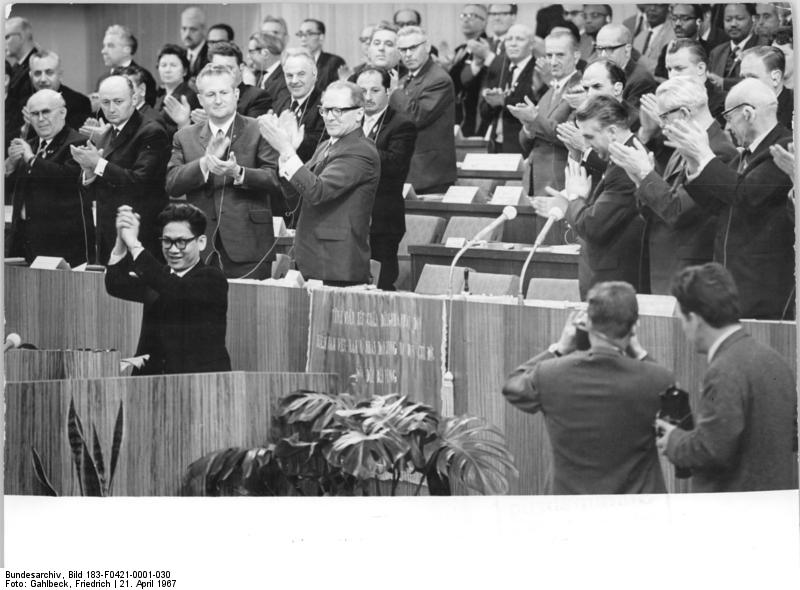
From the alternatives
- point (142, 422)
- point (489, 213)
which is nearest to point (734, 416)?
point (489, 213)

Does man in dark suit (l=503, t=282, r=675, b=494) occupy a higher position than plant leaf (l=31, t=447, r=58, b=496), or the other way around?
man in dark suit (l=503, t=282, r=675, b=494)

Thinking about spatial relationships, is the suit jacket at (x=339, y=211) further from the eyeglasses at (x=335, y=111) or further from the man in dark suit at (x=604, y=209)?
the man in dark suit at (x=604, y=209)

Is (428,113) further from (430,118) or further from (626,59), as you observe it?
(626,59)

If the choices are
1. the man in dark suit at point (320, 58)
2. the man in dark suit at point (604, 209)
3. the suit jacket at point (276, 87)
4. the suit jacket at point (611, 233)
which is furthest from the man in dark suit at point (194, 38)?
the suit jacket at point (611, 233)

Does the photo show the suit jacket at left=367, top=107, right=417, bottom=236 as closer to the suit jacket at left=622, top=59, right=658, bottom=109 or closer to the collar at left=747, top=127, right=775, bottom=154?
the suit jacket at left=622, top=59, right=658, bottom=109

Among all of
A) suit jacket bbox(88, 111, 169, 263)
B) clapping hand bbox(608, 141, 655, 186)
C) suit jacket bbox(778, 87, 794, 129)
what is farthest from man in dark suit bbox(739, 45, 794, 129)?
suit jacket bbox(88, 111, 169, 263)

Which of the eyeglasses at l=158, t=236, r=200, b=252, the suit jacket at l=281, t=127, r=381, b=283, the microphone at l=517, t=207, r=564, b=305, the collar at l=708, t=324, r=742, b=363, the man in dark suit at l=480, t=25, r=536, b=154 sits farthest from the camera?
the man in dark suit at l=480, t=25, r=536, b=154

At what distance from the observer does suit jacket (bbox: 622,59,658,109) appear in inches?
232

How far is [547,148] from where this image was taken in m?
6.25

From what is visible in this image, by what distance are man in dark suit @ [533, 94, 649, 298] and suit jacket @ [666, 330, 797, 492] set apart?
583 mm

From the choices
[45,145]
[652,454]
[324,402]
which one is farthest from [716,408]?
[45,145]

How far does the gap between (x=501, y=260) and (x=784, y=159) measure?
1.16 metres

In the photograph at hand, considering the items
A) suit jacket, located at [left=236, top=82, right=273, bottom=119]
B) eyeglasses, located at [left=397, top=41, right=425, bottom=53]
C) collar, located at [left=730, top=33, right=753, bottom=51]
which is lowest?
suit jacket, located at [left=236, top=82, right=273, bottom=119]

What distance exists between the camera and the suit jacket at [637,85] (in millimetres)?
5902
